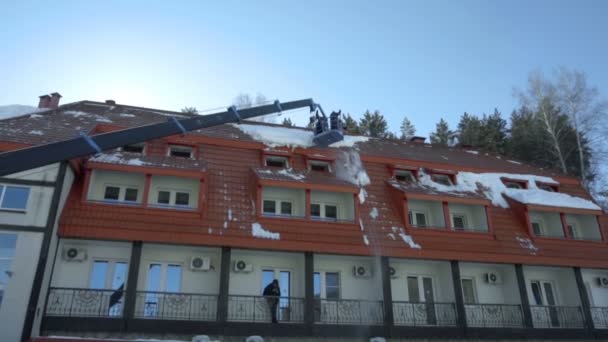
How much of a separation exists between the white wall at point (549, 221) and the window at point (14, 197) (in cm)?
1852

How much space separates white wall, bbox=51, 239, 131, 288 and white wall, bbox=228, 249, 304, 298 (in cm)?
343

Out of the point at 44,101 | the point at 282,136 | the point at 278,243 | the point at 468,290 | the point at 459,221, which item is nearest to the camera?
the point at 278,243

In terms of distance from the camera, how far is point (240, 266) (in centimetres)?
1400

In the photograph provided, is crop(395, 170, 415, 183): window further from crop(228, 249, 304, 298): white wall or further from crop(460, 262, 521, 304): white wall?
crop(228, 249, 304, 298): white wall

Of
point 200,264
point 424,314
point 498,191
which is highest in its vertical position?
point 498,191

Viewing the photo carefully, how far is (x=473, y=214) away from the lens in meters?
17.2

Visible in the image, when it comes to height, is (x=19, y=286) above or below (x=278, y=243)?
below

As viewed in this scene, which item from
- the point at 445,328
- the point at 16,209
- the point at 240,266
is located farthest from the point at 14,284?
the point at 445,328

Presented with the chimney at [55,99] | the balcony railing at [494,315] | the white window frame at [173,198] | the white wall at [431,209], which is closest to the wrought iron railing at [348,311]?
the balcony railing at [494,315]

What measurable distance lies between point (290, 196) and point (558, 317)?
10982 millimetres

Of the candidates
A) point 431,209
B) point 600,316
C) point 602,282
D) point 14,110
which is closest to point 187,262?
point 431,209

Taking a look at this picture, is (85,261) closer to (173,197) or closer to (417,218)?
(173,197)

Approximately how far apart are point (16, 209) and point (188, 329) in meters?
5.78

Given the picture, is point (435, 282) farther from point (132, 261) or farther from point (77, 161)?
point (77, 161)
